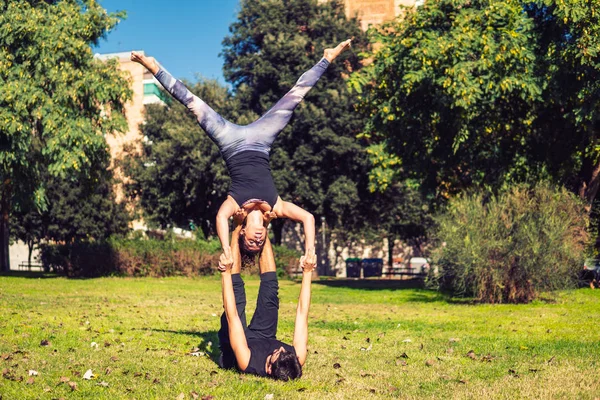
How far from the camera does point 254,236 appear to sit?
8719 millimetres

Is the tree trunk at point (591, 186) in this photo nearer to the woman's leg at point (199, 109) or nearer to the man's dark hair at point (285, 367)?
the woman's leg at point (199, 109)

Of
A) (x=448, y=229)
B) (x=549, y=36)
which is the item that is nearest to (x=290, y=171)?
(x=549, y=36)

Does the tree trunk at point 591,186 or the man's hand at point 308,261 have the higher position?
the tree trunk at point 591,186

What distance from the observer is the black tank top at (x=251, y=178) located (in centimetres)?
924

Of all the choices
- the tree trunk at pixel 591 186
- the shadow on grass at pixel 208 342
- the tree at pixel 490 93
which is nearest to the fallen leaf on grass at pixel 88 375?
the shadow on grass at pixel 208 342

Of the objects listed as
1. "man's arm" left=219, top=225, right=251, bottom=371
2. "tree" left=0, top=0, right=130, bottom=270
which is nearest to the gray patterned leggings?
"man's arm" left=219, top=225, right=251, bottom=371

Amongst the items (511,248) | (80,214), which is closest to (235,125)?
(511,248)

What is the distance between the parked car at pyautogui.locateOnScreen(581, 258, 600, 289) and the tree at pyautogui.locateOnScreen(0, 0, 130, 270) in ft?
61.7

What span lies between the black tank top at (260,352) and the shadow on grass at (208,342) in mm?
839

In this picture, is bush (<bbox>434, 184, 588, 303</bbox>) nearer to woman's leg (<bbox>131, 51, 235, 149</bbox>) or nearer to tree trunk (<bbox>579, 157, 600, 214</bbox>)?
tree trunk (<bbox>579, 157, 600, 214</bbox>)

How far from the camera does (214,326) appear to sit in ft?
44.9

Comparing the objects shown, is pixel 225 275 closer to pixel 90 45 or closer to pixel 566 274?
pixel 566 274

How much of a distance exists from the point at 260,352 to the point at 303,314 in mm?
634

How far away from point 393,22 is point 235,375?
21742mm
